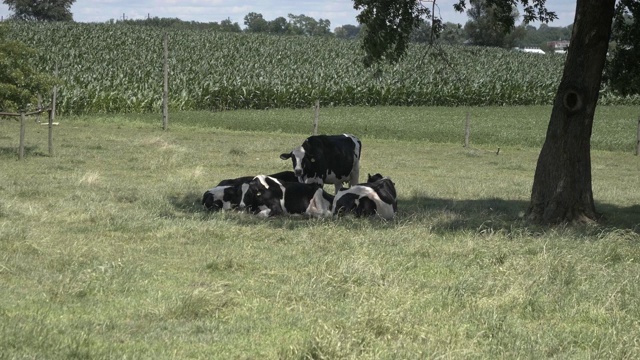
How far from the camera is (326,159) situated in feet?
58.4

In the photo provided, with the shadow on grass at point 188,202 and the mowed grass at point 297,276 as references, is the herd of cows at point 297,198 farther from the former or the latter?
the mowed grass at point 297,276

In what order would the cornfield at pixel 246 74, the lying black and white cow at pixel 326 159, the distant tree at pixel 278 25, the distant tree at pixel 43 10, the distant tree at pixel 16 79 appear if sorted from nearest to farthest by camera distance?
the lying black and white cow at pixel 326 159 → the distant tree at pixel 16 79 → the cornfield at pixel 246 74 → the distant tree at pixel 43 10 → the distant tree at pixel 278 25

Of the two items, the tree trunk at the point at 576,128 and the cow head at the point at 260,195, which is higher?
the tree trunk at the point at 576,128

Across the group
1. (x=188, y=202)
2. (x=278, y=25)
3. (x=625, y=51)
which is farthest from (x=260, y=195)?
(x=278, y=25)

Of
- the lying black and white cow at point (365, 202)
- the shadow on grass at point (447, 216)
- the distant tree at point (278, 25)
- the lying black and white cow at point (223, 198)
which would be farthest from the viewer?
the distant tree at point (278, 25)

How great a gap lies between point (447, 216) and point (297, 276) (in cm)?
547

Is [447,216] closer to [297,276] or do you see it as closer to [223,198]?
[223,198]

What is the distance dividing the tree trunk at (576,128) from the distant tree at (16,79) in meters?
13.8

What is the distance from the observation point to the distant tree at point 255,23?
571 ft

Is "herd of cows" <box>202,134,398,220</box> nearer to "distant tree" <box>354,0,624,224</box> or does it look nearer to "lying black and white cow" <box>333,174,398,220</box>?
"lying black and white cow" <box>333,174,398,220</box>

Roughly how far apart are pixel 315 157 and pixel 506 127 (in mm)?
26708

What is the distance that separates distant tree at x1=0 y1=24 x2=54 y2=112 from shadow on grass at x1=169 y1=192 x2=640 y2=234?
26.8 ft

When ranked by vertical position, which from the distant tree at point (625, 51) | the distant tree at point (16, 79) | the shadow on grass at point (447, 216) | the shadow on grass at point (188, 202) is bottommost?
the shadow on grass at point (188, 202)

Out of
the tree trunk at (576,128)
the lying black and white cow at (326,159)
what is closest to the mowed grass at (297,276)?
the tree trunk at (576,128)
